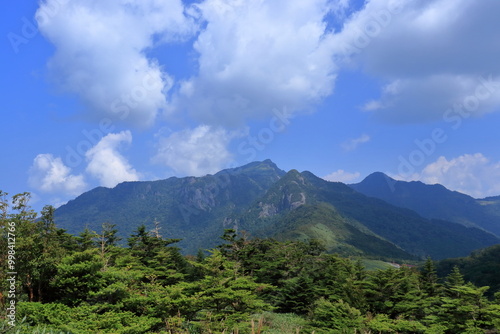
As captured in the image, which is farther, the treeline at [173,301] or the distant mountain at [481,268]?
the distant mountain at [481,268]

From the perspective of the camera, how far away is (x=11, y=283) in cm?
1727

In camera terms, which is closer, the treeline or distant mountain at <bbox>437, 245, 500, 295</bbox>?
the treeline

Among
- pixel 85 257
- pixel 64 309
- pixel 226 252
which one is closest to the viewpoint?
pixel 64 309

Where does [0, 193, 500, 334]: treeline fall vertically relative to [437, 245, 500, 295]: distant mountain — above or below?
above

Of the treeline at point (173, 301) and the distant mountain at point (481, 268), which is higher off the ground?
the treeline at point (173, 301)

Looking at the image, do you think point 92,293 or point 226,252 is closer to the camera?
point 92,293

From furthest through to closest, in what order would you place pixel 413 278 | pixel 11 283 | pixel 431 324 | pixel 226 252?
pixel 226 252
pixel 413 278
pixel 431 324
pixel 11 283

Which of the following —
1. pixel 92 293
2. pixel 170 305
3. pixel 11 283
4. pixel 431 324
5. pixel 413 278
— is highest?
pixel 11 283

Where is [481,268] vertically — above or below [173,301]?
below

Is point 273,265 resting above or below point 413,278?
above

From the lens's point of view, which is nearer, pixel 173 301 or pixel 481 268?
pixel 173 301

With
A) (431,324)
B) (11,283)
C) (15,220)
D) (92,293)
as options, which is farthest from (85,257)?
(431,324)

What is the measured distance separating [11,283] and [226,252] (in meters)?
27.0

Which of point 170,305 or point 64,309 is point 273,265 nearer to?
point 170,305
